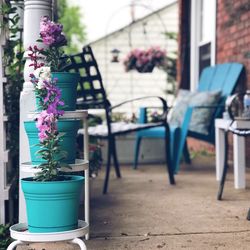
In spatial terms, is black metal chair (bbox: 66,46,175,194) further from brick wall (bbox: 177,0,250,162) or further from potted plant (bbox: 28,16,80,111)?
potted plant (bbox: 28,16,80,111)

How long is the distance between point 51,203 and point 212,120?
Result: 3257mm

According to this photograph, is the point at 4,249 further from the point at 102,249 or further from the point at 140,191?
the point at 140,191

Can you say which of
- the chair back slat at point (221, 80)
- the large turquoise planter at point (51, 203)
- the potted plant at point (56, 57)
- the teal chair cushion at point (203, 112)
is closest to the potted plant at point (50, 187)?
the large turquoise planter at point (51, 203)

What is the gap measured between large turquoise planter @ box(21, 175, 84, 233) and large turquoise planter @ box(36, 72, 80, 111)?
392 millimetres

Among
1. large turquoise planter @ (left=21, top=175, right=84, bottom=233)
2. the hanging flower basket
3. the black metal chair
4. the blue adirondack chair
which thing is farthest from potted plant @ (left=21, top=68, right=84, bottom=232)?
the hanging flower basket

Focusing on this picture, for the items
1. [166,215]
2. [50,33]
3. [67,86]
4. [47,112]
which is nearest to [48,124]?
[47,112]

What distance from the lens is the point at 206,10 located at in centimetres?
711

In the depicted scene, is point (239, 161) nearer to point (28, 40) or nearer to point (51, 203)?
point (28, 40)

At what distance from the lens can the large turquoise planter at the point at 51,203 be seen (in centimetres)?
231

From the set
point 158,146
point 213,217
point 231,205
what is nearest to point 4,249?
point 213,217

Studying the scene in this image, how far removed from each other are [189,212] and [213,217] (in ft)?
0.68

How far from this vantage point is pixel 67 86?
2.59 meters

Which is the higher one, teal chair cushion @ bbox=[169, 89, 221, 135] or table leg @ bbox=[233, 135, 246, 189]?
teal chair cushion @ bbox=[169, 89, 221, 135]

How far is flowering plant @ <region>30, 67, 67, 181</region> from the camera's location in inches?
91.7
